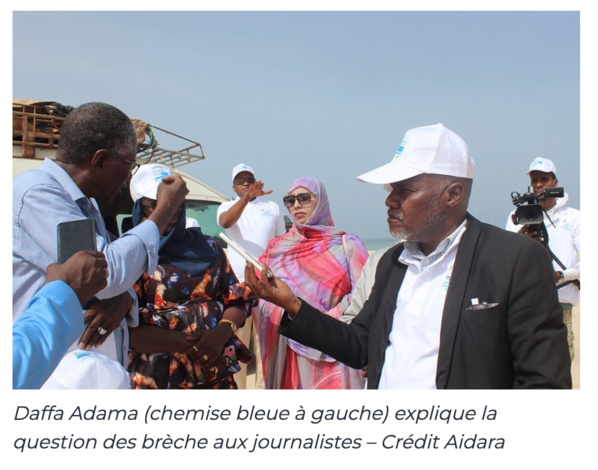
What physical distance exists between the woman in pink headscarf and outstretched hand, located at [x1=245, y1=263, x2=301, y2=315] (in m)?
1.50

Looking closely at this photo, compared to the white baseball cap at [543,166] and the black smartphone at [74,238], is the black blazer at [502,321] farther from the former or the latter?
the white baseball cap at [543,166]

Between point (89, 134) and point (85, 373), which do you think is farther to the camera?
point (89, 134)

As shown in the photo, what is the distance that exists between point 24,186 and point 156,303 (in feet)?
4.02

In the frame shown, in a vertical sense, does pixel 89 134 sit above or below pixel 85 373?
above

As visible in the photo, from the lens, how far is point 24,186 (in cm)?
200

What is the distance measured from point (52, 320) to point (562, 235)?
4854mm

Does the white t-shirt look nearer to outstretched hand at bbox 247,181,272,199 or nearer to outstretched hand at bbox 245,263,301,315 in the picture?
outstretched hand at bbox 247,181,272,199

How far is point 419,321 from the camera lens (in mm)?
2090

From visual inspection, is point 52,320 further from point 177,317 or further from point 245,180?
point 245,180

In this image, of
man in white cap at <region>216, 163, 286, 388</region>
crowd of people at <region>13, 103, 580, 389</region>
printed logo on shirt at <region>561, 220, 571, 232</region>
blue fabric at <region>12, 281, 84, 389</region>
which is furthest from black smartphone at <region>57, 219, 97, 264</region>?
printed logo on shirt at <region>561, 220, 571, 232</region>

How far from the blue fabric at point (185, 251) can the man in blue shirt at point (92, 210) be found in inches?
26.4

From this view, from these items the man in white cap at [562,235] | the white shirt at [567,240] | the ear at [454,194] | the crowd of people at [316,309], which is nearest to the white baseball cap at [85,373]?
the crowd of people at [316,309]

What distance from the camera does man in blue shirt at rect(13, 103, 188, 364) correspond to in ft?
6.40

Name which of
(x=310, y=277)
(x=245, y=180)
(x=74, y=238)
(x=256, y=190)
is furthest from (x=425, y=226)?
(x=245, y=180)
